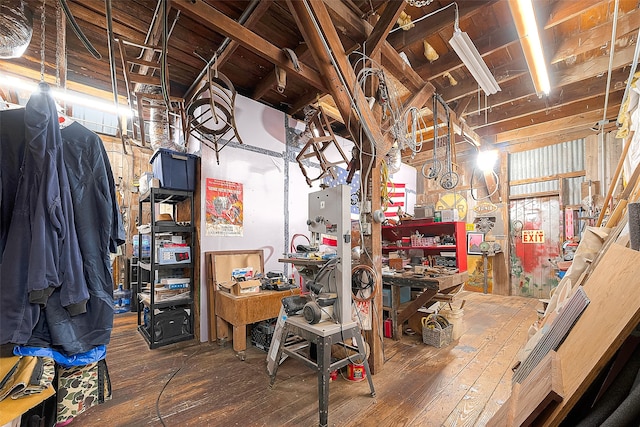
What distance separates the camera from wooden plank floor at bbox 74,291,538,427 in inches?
77.8

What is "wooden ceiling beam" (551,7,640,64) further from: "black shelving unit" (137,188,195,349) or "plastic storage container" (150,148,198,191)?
"black shelving unit" (137,188,195,349)

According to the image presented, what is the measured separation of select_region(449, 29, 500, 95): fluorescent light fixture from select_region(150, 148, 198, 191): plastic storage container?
125 inches

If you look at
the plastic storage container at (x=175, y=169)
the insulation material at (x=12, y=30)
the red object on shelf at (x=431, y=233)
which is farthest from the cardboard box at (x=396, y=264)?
the insulation material at (x=12, y=30)

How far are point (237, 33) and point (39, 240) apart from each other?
83.1 inches

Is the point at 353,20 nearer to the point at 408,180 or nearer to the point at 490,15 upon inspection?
the point at 490,15

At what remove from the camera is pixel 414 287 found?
3.40m

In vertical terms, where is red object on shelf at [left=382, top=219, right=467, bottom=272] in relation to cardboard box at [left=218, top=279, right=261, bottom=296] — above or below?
above

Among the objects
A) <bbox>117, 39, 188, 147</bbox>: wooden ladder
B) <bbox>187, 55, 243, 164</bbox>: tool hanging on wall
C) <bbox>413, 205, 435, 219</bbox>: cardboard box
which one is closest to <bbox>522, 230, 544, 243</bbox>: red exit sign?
<bbox>413, 205, 435, 219</bbox>: cardboard box

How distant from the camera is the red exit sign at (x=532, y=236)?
18.9 feet

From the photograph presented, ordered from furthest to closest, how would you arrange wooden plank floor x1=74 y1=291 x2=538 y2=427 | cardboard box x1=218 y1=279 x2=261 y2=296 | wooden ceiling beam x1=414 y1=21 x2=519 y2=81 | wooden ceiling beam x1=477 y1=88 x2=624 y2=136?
wooden ceiling beam x1=477 y1=88 x2=624 y2=136 → cardboard box x1=218 y1=279 x2=261 y2=296 → wooden ceiling beam x1=414 y1=21 x2=519 y2=81 → wooden plank floor x1=74 y1=291 x2=538 y2=427

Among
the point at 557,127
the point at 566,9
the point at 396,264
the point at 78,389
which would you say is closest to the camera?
the point at 78,389

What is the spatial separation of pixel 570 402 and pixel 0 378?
2.07m

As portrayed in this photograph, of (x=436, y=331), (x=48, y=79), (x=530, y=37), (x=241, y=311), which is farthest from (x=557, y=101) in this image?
(x=48, y=79)

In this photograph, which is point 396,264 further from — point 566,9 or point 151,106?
point 151,106
